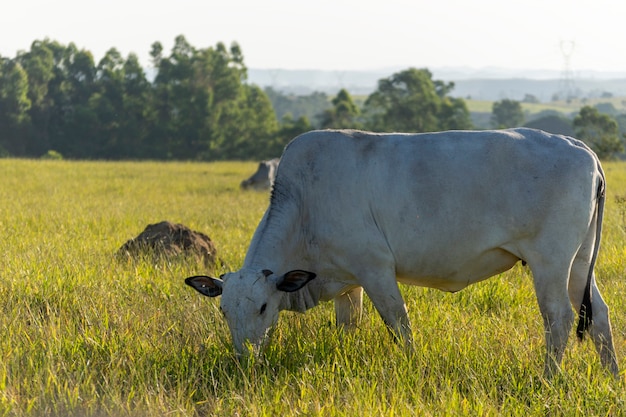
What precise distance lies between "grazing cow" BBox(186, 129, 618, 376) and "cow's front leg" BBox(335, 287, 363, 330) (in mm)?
335

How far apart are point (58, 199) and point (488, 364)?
12646 mm

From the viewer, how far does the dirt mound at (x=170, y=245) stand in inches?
355

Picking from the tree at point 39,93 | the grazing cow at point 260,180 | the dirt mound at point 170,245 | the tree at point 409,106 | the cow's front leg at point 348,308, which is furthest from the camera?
the tree at point 39,93

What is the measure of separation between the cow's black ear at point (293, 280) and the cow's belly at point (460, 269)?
2.56 ft

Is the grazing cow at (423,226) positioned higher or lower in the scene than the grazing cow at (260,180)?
higher

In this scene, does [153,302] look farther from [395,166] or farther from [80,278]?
[395,166]

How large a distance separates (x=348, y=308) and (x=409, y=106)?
49.3 m

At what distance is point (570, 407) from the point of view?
4.46 meters

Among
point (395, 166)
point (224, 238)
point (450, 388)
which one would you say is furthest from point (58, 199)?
point (450, 388)

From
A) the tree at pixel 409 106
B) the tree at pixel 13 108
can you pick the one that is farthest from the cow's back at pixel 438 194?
the tree at pixel 13 108

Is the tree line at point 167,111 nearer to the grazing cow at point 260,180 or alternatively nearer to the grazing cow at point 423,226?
the grazing cow at point 260,180

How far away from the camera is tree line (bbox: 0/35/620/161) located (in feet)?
183

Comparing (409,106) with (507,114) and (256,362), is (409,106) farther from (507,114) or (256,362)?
(256,362)

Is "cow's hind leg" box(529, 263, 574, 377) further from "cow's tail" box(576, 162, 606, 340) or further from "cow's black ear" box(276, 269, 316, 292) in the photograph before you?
"cow's black ear" box(276, 269, 316, 292)
